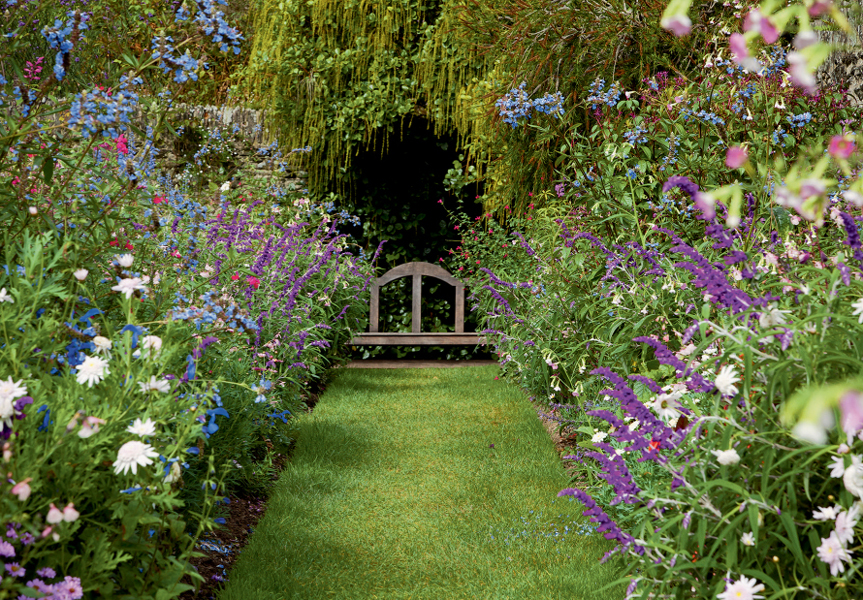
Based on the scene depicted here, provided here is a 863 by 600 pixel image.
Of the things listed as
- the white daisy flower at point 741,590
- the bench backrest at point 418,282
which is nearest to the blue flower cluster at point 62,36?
the white daisy flower at point 741,590

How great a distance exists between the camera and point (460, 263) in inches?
351

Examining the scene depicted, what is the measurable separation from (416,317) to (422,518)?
5366 mm

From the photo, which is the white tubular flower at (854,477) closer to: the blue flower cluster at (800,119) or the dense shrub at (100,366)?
the dense shrub at (100,366)

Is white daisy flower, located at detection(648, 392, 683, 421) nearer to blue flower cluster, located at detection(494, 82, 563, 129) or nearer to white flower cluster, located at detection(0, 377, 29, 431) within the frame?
white flower cluster, located at detection(0, 377, 29, 431)

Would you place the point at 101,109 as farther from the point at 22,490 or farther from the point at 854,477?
the point at 854,477

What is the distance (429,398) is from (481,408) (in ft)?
2.00

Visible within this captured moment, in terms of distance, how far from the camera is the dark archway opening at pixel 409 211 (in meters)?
9.04

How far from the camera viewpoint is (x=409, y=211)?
30.4 feet

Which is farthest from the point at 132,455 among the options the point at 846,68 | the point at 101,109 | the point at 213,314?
the point at 846,68

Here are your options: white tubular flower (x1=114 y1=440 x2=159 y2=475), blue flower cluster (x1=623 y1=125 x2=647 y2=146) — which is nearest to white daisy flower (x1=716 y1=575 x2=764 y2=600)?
white tubular flower (x1=114 y1=440 x2=159 y2=475)

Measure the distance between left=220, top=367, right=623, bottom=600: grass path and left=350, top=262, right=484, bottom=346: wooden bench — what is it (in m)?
2.71

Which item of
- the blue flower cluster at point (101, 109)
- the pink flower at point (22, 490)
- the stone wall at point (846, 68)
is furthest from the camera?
the stone wall at point (846, 68)

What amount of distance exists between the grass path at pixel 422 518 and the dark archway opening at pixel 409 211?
3648 mm

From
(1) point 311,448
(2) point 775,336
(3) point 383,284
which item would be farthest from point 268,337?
(3) point 383,284
